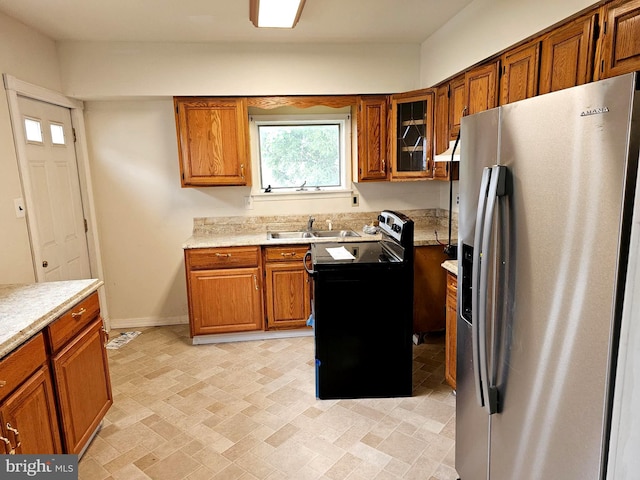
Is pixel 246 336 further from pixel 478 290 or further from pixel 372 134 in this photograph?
pixel 478 290

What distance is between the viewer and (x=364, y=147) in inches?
145

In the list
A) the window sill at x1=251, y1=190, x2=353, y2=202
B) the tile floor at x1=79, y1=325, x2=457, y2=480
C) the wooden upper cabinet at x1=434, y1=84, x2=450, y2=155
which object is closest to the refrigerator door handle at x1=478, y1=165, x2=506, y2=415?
the tile floor at x1=79, y1=325, x2=457, y2=480

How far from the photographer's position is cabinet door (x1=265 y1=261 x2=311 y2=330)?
3512 millimetres

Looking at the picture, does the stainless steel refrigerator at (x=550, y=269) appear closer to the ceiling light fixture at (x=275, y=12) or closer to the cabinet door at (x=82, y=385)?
the ceiling light fixture at (x=275, y=12)

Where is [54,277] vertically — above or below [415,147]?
below

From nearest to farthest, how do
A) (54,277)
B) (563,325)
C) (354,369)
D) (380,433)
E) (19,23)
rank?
(563,325)
(380,433)
(354,369)
(19,23)
(54,277)

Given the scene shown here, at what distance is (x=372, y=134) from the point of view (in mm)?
3682

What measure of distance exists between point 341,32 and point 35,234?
2.77 meters

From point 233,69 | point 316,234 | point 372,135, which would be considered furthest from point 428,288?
point 233,69

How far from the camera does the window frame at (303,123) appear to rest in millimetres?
3930

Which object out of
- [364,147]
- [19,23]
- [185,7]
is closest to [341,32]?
[364,147]

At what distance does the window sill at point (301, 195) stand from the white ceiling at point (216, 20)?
135 cm

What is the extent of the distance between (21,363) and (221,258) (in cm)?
189

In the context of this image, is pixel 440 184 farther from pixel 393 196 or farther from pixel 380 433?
pixel 380 433
